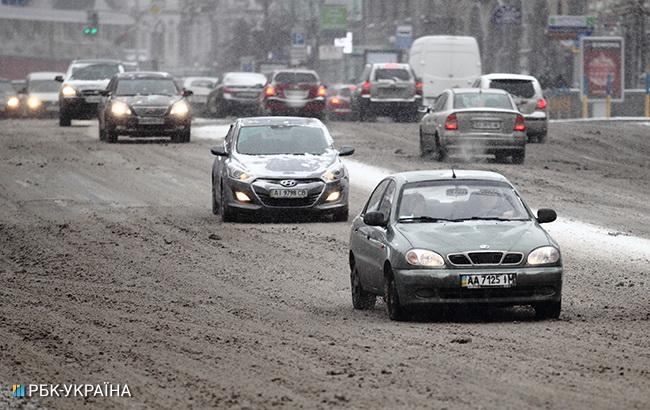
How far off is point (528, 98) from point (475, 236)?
85.8ft

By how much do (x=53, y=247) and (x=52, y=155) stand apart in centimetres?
1536

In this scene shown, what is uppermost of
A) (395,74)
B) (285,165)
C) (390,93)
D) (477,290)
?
(477,290)

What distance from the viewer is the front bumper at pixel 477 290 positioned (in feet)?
41.1

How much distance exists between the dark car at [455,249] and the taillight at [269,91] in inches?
1304

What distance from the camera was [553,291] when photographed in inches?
498

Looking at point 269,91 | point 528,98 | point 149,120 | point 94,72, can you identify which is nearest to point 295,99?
point 269,91

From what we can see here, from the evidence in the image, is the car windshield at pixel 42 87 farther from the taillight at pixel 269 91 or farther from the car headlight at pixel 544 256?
the car headlight at pixel 544 256

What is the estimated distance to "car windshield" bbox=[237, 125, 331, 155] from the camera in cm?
2309

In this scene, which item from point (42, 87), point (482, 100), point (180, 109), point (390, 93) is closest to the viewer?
point (482, 100)

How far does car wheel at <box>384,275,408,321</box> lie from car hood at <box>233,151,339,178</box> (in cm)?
918

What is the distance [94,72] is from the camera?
44.7m

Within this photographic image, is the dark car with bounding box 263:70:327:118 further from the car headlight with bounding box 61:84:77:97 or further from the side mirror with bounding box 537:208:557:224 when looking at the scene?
the side mirror with bounding box 537:208:557:224

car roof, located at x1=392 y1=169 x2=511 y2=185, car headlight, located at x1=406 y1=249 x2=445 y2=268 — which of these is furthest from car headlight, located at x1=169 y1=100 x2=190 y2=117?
car headlight, located at x1=406 y1=249 x2=445 y2=268

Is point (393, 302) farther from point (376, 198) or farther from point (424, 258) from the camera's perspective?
point (376, 198)
